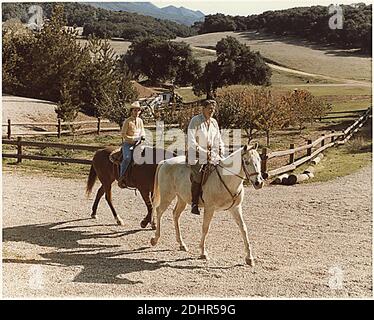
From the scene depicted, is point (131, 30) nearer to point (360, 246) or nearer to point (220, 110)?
point (220, 110)

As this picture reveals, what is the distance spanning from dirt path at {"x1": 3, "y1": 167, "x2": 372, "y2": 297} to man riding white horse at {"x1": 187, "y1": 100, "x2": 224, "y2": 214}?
968 millimetres

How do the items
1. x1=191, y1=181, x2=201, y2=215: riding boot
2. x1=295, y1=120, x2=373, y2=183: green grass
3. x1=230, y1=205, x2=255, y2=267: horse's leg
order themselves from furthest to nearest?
x1=295, y1=120, x2=373, y2=183: green grass, x1=191, y1=181, x2=201, y2=215: riding boot, x1=230, y1=205, x2=255, y2=267: horse's leg

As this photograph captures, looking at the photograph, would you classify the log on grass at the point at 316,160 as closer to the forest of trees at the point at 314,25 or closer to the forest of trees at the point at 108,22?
the forest of trees at the point at 314,25

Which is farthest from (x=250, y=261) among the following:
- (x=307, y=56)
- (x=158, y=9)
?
(x=307, y=56)

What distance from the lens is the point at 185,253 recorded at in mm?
6129

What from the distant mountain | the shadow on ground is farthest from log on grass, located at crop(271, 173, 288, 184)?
the shadow on ground

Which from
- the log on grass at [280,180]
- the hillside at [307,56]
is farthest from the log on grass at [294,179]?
the hillside at [307,56]

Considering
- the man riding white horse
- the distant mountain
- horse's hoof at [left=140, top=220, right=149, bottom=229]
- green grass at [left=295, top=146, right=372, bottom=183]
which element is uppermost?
the distant mountain

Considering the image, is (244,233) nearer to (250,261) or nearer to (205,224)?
(250,261)

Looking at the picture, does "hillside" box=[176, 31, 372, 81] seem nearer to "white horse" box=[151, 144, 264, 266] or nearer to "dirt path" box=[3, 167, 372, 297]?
"dirt path" box=[3, 167, 372, 297]

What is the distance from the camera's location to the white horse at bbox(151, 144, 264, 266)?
5.28 meters


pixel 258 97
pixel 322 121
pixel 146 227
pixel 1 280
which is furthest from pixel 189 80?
pixel 1 280

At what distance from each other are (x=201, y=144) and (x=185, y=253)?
146cm

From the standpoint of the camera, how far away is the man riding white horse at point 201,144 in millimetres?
5605
